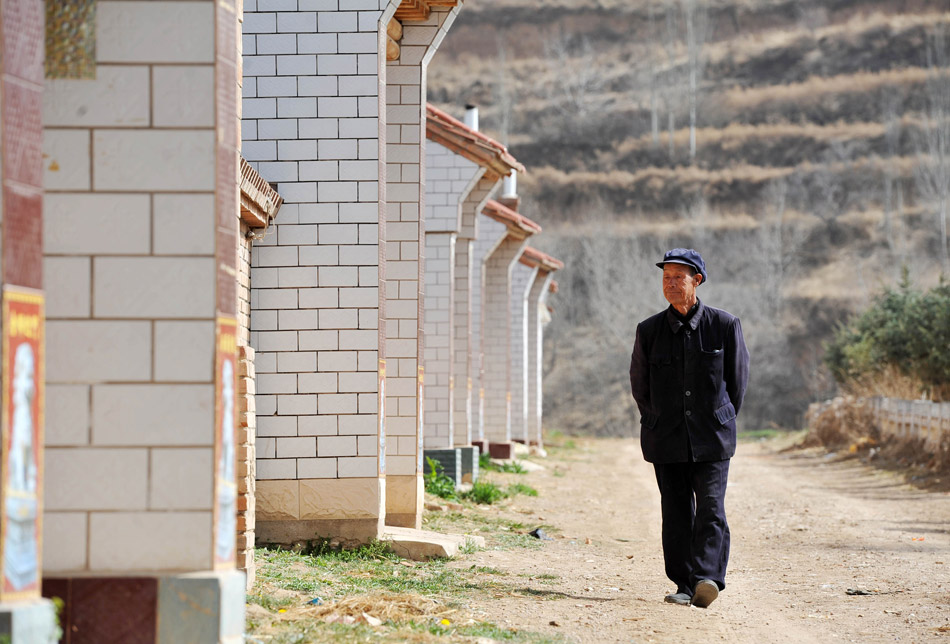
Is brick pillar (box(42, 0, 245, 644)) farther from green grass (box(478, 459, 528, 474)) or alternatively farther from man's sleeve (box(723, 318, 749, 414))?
green grass (box(478, 459, 528, 474))

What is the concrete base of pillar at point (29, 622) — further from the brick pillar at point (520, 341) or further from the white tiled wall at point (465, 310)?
the brick pillar at point (520, 341)

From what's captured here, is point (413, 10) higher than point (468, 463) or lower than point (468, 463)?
higher

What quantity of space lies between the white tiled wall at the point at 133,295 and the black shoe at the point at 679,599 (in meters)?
3.95

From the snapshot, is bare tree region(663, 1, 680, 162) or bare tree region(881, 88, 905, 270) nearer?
bare tree region(881, 88, 905, 270)

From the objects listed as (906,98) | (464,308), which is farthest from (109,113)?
(906,98)

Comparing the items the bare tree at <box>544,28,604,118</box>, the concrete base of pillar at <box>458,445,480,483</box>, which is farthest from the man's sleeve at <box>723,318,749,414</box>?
the bare tree at <box>544,28,604,118</box>

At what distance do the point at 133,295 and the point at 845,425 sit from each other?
24837mm

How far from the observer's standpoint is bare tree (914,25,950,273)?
204ft

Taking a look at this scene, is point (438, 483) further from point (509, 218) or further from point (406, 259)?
point (509, 218)

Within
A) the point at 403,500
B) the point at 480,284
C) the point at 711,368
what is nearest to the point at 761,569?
the point at 711,368

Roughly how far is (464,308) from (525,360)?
1049 cm

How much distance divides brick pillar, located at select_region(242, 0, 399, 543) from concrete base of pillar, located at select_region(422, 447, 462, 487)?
20.3 ft

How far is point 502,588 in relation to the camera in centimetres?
827

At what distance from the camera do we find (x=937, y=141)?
65.4 metres
